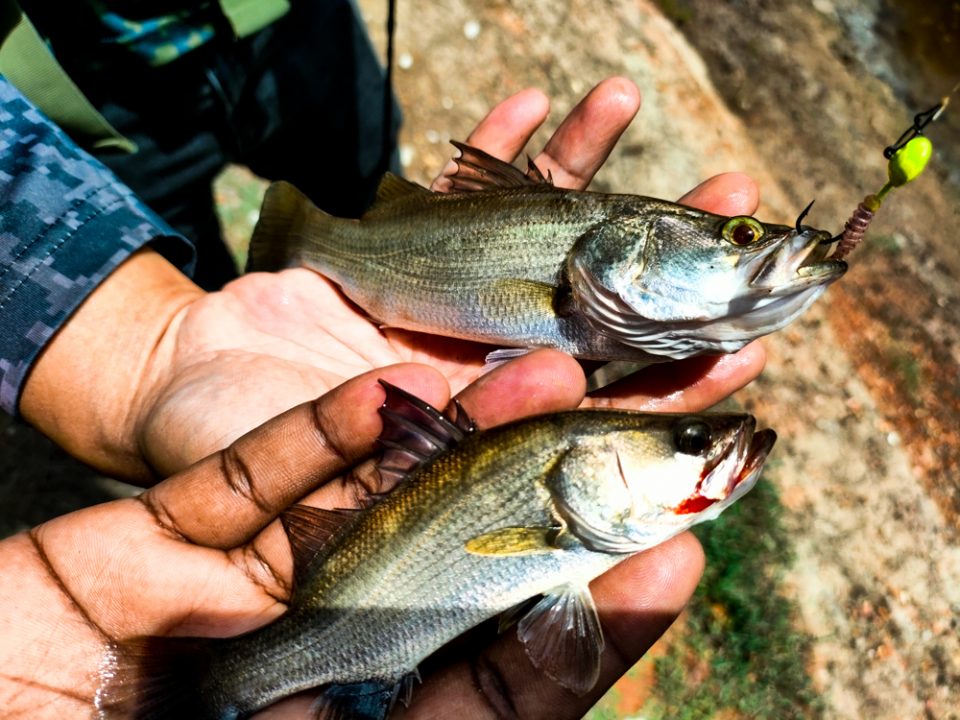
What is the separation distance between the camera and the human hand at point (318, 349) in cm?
304

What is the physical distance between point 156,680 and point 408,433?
4.04 feet

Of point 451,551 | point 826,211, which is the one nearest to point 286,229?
point 451,551

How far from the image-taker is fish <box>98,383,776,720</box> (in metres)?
2.59

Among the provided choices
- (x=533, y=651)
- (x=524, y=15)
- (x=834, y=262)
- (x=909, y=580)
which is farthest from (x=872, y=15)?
(x=533, y=651)

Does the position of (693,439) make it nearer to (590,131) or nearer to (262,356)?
(262,356)

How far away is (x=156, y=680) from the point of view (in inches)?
104

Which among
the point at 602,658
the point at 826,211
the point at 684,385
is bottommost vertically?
the point at 602,658

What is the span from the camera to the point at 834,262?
9.47 feet

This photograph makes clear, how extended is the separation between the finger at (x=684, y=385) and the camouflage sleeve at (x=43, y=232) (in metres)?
2.26

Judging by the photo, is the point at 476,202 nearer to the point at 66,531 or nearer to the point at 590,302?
the point at 590,302

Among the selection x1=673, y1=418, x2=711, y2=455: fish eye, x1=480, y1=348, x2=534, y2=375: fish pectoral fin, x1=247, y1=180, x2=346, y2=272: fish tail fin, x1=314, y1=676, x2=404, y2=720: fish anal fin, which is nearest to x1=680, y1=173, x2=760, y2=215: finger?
x1=480, y1=348, x2=534, y2=375: fish pectoral fin

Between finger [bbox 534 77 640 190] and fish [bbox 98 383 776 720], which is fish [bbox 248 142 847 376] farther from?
fish [bbox 98 383 776 720]

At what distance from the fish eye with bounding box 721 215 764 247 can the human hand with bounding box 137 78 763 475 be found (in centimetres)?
54

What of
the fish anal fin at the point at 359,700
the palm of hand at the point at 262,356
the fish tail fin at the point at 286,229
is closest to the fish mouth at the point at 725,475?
the fish anal fin at the point at 359,700
